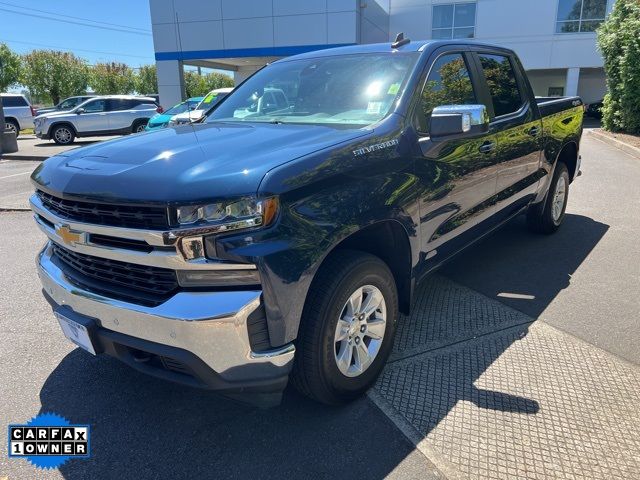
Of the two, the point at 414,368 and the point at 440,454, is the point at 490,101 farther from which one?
the point at 440,454

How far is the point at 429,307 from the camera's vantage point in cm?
405

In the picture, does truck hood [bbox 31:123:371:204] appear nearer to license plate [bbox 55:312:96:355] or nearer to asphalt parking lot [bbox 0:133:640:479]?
license plate [bbox 55:312:96:355]

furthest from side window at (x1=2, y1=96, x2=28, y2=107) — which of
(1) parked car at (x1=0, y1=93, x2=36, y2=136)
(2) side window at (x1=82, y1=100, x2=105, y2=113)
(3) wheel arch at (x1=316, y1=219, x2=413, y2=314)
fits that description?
(3) wheel arch at (x1=316, y1=219, x2=413, y2=314)

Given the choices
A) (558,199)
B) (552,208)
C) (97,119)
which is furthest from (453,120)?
Result: (97,119)

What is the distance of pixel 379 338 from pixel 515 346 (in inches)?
44.2

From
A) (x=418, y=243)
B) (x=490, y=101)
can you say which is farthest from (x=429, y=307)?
(x=490, y=101)

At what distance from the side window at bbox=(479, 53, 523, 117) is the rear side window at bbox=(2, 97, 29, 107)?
2448cm

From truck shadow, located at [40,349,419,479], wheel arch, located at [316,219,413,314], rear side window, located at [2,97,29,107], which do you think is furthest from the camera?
rear side window, located at [2,97,29,107]

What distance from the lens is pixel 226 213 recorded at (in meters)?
2.11

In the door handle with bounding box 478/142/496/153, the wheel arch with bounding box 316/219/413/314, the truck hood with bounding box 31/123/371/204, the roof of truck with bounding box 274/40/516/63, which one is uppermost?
the roof of truck with bounding box 274/40/516/63

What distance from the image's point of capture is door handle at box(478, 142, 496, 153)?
3.72 meters

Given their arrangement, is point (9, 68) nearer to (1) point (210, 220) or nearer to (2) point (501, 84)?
(2) point (501, 84)

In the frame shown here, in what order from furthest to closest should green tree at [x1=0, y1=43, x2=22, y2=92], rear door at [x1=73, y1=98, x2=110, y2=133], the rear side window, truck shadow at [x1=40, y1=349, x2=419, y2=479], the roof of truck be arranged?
green tree at [x1=0, y1=43, x2=22, y2=92] → the rear side window → rear door at [x1=73, y1=98, x2=110, y2=133] → the roof of truck → truck shadow at [x1=40, y1=349, x2=419, y2=479]

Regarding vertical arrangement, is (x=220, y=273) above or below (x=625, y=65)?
below
